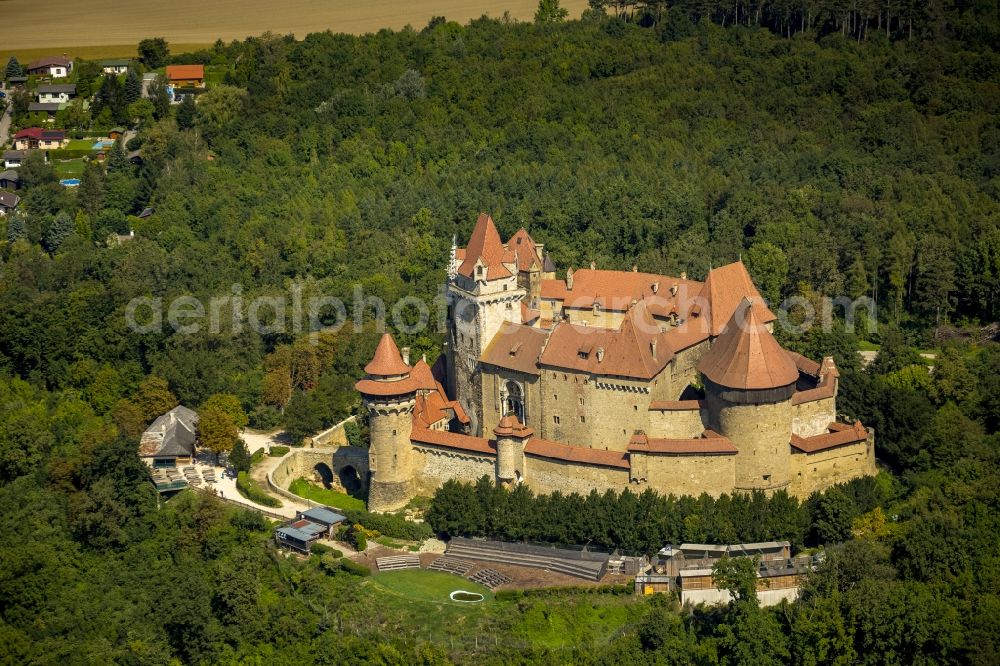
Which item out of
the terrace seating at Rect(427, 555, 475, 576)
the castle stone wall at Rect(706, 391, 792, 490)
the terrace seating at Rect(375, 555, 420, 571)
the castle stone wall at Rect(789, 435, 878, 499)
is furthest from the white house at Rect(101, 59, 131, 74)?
the castle stone wall at Rect(789, 435, 878, 499)

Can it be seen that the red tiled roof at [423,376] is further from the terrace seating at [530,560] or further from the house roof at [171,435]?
the house roof at [171,435]

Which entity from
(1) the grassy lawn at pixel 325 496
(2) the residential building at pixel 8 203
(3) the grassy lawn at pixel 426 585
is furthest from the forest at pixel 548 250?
(1) the grassy lawn at pixel 325 496

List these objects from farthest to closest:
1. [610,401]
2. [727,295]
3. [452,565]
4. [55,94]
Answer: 1. [55,94]
2. [727,295]
3. [610,401]
4. [452,565]

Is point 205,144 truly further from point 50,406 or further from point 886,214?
point 886,214

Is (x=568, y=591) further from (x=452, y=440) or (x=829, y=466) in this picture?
(x=829, y=466)

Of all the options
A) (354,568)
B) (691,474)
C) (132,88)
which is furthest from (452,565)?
(132,88)
